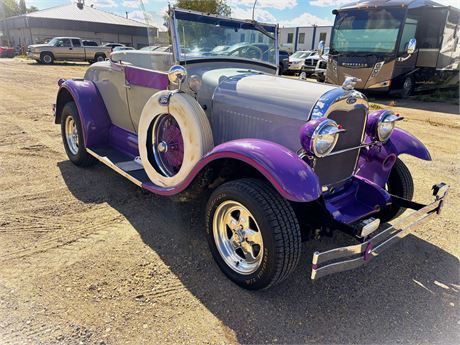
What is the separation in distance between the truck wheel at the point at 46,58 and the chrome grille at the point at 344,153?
24783 mm

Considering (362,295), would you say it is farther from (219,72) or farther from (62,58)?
(62,58)

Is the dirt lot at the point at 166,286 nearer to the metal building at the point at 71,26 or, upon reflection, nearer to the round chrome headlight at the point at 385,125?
the round chrome headlight at the point at 385,125

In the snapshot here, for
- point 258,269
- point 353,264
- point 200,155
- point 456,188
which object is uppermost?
point 200,155

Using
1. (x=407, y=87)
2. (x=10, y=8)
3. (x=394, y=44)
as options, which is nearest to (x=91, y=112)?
(x=394, y=44)

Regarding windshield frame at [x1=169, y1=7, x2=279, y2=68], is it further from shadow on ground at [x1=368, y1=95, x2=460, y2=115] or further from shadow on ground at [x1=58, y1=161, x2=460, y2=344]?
shadow on ground at [x1=368, y1=95, x2=460, y2=115]

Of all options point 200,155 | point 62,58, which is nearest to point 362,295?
point 200,155

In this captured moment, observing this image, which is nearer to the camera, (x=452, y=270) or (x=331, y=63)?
(x=452, y=270)

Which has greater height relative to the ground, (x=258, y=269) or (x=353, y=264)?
(x=353, y=264)

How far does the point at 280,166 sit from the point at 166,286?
128 centimetres

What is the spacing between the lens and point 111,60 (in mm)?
4477

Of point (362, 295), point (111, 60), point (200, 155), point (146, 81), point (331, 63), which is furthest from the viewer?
point (331, 63)

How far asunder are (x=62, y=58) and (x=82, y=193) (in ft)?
74.5

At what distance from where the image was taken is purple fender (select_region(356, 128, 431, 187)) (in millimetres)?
3316

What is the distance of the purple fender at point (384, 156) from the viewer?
3316mm
